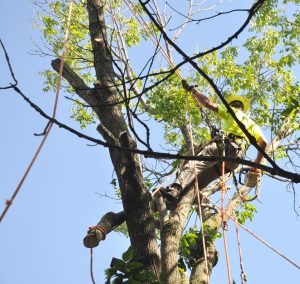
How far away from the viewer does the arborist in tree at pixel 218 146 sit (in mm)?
3887

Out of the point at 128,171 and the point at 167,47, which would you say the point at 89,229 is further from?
the point at 167,47

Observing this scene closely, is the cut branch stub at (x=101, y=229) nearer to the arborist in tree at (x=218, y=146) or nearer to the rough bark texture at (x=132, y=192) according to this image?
the rough bark texture at (x=132, y=192)

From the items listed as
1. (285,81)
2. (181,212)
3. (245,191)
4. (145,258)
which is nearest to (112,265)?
(145,258)

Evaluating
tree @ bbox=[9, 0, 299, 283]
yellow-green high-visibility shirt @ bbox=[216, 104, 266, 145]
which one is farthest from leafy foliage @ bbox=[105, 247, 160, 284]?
yellow-green high-visibility shirt @ bbox=[216, 104, 266, 145]

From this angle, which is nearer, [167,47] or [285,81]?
[167,47]

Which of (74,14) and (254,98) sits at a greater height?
(74,14)

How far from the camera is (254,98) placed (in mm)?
7363

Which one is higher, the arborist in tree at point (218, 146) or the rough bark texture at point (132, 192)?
the arborist in tree at point (218, 146)

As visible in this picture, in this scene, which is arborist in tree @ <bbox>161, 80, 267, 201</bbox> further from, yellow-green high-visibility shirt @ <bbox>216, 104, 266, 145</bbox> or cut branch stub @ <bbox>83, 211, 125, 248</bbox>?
cut branch stub @ <bbox>83, 211, 125, 248</bbox>

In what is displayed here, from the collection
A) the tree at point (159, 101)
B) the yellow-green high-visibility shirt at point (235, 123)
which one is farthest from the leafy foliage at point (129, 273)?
the yellow-green high-visibility shirt at point (235, 123)

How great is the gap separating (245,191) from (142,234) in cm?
290

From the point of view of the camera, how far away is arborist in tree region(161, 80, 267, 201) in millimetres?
3887

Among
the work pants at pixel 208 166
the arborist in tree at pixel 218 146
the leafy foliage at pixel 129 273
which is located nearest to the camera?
the leafy foliage at pixel 129 273

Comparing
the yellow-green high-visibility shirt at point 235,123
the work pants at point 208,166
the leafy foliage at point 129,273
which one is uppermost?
the yellow-green high-visibility shirt at point 235,123
